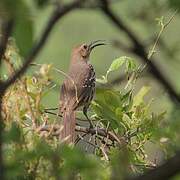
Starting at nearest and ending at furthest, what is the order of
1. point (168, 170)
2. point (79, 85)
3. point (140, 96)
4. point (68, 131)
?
1. point (168, 170)
2. point (68, 131)
3. point (140, 96)
4. point (79, 85)

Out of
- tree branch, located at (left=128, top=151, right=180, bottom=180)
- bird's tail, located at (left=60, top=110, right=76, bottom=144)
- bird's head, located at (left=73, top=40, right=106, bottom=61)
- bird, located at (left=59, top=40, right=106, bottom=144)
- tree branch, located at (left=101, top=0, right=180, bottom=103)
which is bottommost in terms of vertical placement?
tree branch, located at (left=128, top=151, right=180, bottom=180)

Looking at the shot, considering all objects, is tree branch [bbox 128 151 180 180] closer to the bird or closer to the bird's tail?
the bird's tail

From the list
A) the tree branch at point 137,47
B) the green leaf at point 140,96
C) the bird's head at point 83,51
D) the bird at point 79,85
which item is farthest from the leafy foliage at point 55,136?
the bird's head at point 83,51

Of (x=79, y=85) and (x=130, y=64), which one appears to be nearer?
(x=130, y=64)

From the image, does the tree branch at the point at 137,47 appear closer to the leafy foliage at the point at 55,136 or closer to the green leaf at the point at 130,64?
the leafy foliage at the point at 55,136

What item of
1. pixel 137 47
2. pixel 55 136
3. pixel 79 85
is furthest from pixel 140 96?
pixel 79 85

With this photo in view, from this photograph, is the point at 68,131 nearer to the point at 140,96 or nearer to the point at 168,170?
the point at 140,96

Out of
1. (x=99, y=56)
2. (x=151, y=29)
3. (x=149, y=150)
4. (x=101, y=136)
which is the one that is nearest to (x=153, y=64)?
(x=151, y=29)

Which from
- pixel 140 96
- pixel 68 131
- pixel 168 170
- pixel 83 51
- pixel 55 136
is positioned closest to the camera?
pixel 168 170

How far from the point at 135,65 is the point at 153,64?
1836 mm

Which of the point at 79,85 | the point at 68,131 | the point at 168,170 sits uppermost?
the point at 79,85

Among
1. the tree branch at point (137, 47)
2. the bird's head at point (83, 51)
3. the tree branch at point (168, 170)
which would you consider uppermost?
the bird's head at point (83, 51)

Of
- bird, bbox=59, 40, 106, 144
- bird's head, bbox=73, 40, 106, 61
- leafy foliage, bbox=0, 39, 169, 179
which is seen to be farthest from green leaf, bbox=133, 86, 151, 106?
bird's head, bbox=73, 40, 106, 61

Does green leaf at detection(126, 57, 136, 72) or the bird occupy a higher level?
the bird
